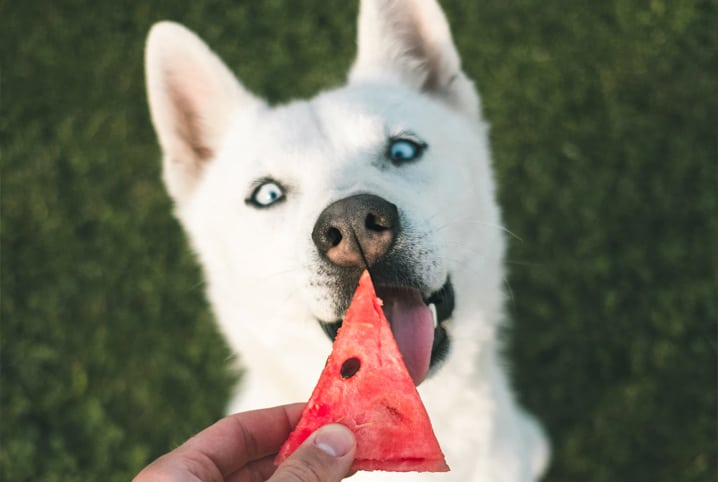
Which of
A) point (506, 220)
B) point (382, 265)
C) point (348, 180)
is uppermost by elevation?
point (348, 180)

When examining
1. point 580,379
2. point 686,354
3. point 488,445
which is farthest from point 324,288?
point 686,354

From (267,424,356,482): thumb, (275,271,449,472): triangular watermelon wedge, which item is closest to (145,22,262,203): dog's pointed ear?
(275,271,449,472): triangular watermelon wedge

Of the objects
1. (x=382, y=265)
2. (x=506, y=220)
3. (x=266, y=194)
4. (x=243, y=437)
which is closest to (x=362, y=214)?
(x=382, y=265)

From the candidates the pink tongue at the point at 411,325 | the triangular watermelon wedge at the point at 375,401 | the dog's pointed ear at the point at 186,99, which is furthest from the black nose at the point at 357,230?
the dog's pointed ear at the point at 186,99

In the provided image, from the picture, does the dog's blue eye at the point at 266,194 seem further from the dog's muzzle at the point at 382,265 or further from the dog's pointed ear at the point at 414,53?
the dog's pointed ear at the point at 414,53

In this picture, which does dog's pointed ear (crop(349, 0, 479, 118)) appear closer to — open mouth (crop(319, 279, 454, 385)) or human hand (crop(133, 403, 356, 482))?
open mouth (crop(319, 279, 454, 385))

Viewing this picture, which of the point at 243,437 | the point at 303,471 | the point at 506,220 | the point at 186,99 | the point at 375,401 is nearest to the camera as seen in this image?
the point at 303,471

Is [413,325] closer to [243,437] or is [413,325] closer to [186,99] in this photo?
[243,437]
